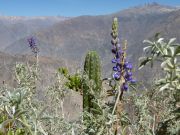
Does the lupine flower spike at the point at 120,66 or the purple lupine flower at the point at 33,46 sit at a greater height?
the lupine flower spike at the point at 120,66

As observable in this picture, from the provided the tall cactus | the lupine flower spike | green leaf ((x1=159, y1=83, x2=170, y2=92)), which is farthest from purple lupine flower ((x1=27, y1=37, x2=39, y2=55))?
green leaf ((x1=159, y1=83, x2=170, y2=92))

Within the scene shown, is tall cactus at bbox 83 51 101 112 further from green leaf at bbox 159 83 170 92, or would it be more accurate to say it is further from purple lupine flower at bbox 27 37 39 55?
green leaf at bbox 159 83 170 92

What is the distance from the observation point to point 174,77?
233cm

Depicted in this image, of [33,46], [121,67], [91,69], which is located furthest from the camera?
[33,46]

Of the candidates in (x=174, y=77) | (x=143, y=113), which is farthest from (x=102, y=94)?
(x=174, y=77)

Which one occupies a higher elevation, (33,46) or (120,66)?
(120,66)

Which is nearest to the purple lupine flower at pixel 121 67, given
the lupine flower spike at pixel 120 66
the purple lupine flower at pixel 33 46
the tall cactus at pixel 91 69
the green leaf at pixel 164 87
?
the lupine flower spike at pixel 120 66

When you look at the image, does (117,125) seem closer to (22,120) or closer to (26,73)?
(22,120)

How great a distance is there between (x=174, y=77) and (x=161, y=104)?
4841 millimetres

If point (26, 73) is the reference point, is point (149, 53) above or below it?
above

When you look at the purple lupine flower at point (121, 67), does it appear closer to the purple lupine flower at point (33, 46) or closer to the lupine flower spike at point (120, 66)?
the lupine flower spike at point (120, 66)

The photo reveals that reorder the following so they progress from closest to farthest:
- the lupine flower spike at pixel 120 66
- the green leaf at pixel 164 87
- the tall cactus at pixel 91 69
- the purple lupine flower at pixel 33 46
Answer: the green leaf at pixel 164 87
the lupine flower spike at pixel 120 66
the tall cactus at pixel 91 69
the purple lupine flower at pixel 33 46

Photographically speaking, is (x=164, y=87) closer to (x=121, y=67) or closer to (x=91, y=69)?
(x=121, y=67)

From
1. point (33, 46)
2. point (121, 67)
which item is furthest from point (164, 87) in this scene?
point (33, 46)
